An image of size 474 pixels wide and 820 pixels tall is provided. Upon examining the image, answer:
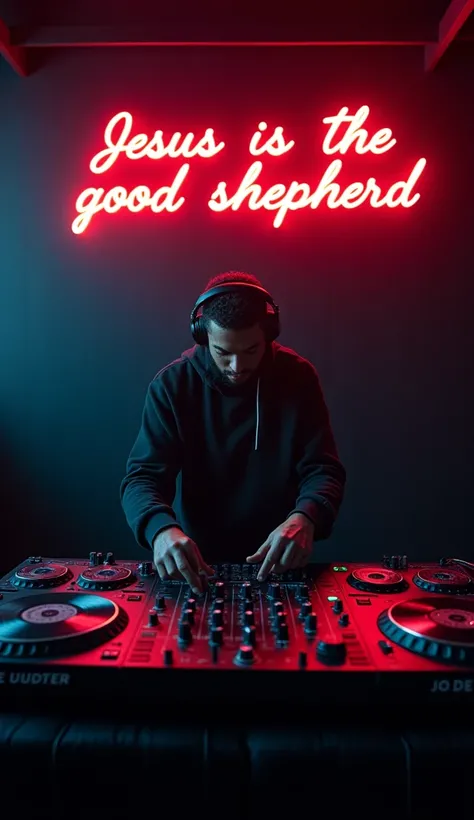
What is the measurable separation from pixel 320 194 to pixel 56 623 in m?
2.85

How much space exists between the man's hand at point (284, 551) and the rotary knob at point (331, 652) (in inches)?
16.5

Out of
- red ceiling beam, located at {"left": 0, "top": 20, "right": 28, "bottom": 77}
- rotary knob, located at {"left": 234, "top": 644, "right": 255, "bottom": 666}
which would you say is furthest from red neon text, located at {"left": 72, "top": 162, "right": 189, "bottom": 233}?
rotary knob, located at {"left": 234, "top": 644, "right": 255, "bottom": 666}

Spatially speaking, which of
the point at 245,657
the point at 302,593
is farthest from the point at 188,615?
the point at 302,593

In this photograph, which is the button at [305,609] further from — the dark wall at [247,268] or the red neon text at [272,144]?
the red neon text at [272,144]

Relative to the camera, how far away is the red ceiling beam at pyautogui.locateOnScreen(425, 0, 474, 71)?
2875 mm

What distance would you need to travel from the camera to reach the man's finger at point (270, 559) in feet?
5.30

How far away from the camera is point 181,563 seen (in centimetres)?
157

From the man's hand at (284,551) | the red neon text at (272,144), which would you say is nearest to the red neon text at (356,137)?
the red neon text at (272,144)

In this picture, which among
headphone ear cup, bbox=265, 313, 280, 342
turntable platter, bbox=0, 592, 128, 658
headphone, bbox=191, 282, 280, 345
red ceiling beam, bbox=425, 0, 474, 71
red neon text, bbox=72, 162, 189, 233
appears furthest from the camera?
red neon text, bbox=72, 162, 189, 233

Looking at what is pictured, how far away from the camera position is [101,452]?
3703mm

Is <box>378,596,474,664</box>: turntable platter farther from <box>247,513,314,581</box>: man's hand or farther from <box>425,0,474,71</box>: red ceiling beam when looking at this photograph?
<box>425,0,474,71</box>: red ceiling beam

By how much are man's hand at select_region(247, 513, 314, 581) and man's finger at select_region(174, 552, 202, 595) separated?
6.6 inches

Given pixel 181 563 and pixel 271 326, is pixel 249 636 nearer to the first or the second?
pixel 181 563

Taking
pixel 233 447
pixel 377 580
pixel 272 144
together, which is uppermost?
pixel 272 144
